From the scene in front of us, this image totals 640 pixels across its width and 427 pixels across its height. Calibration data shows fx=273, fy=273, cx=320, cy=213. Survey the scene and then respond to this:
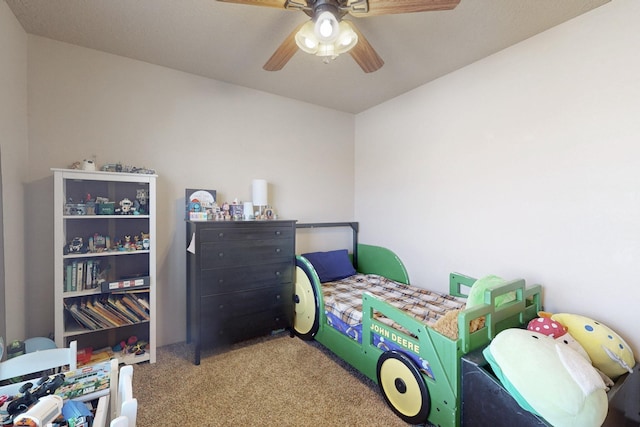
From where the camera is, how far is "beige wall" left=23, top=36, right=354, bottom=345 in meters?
2.08

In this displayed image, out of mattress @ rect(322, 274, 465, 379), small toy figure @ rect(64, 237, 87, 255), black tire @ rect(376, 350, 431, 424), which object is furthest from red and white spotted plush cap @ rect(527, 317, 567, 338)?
small toy figure @ rect(64, 237, 87, 255)

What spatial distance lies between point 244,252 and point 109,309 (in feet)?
3.58

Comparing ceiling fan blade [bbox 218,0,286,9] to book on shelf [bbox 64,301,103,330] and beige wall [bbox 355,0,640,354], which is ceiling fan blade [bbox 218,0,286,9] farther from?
book on shelf [bbox 64,301,103,330]

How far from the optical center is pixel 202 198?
261cm

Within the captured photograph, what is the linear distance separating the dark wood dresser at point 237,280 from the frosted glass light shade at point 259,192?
366mm

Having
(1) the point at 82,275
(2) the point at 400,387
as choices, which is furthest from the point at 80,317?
(2) the point at 400,387

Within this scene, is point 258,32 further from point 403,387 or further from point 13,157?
point 403,387

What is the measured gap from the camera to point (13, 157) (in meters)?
1.81

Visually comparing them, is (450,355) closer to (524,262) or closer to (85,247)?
(524,262)

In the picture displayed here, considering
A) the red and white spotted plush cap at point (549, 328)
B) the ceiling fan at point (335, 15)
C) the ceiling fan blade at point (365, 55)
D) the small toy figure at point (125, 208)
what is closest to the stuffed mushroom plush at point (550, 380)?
the red and white spotted plush cap at point (549, 328)

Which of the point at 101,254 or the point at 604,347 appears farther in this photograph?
the point at 101,254

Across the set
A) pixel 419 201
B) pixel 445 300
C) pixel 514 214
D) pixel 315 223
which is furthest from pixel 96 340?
pixel 514 214

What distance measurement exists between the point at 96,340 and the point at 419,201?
317 cm

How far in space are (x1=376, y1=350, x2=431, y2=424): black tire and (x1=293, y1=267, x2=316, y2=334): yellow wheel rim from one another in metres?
0.86
